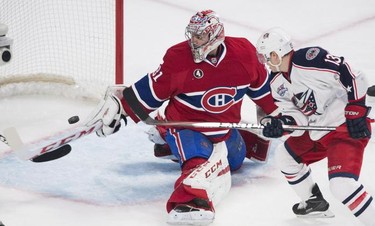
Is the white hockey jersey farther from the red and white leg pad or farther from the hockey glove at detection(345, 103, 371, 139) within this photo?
the red and white leg pad

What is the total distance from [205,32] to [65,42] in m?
1.80

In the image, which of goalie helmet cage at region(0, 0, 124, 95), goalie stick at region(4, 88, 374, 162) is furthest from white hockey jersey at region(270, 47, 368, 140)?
goalie helmet cage at region(0, 0, 124, 95)

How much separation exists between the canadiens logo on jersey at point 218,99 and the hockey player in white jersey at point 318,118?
0.97 feet

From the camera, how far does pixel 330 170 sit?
133 inches

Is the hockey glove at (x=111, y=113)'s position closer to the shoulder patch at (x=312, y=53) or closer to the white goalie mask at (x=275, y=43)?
the white goalie mask at (x=275, y=43)

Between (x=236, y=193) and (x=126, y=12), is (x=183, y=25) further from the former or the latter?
(x=236, y=193)

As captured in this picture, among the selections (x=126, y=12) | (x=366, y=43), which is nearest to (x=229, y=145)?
(x=366, y=43)

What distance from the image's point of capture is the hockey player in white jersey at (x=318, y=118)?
3342mm

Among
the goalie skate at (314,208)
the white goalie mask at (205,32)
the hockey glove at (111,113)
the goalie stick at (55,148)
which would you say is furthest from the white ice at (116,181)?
the white goalie mask at (205,32)

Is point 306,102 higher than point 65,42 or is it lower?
higher

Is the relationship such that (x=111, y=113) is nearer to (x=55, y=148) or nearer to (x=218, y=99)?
(x=55, y=148)

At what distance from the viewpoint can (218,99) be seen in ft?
12.7

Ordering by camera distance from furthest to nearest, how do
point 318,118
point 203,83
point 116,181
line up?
1. point 116,181
2. point 203,83
3. point 318,118

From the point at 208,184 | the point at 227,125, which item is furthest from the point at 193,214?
the point at 227,125
